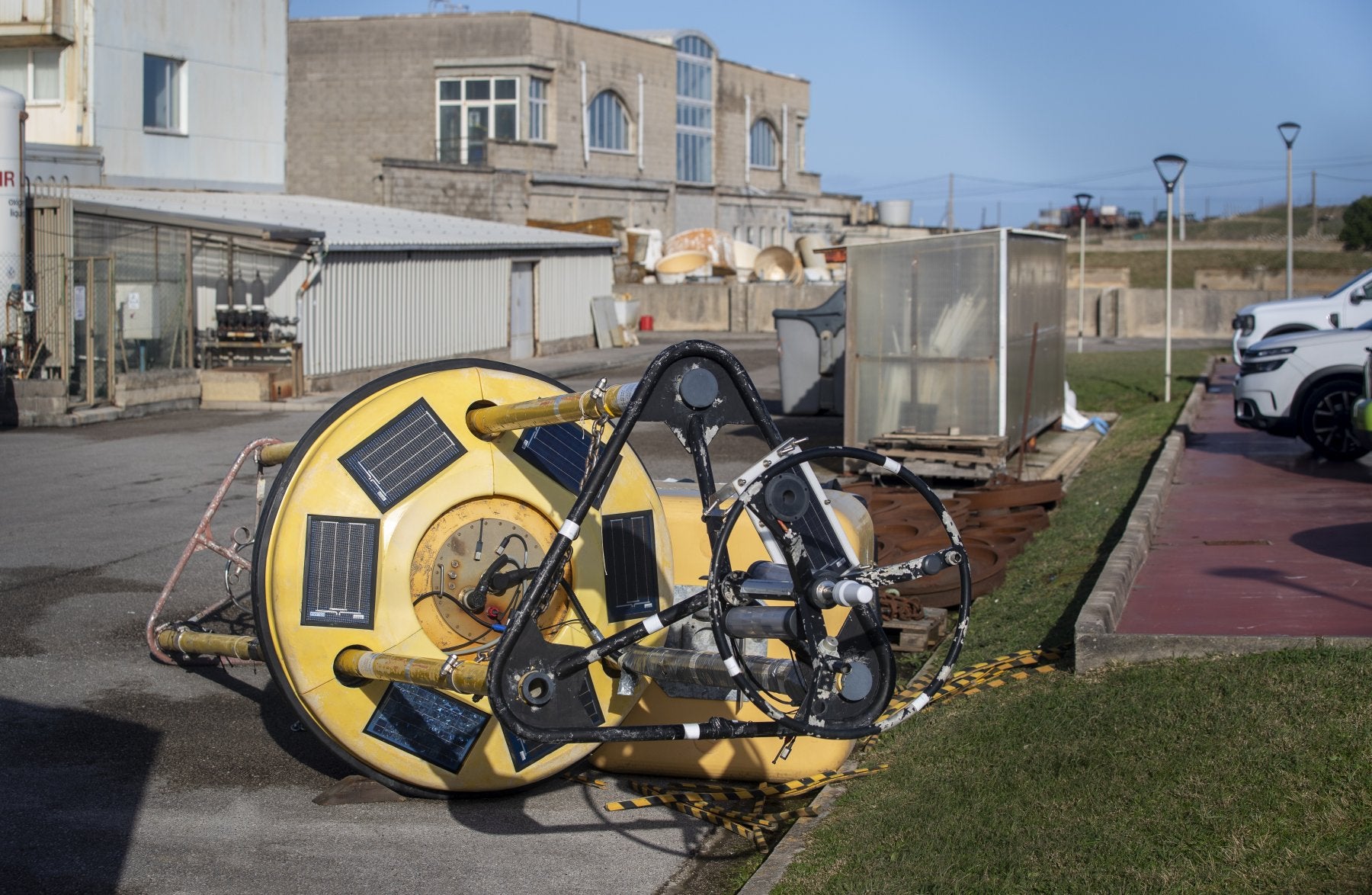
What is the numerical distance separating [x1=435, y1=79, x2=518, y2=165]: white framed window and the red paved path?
3911 cm

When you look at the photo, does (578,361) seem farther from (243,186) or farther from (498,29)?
(498,29)

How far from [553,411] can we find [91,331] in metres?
17.8

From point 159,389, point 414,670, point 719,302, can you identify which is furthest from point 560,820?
point 719,302

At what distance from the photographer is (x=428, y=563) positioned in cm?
584

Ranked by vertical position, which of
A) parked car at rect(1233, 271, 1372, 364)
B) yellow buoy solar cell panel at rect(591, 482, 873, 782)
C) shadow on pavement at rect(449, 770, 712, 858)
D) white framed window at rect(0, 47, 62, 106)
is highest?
white framed window at rect(0, 47, 62, 106)

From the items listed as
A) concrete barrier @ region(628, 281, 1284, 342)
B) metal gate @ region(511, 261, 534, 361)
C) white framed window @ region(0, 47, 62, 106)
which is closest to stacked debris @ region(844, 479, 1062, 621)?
metal gate @ region(511, 261, 534, 361)

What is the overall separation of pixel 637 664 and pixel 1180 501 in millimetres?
8829

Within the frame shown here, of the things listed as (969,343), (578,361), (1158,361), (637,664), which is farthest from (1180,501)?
(578,361)

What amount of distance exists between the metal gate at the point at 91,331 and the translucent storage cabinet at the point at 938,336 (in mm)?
11980

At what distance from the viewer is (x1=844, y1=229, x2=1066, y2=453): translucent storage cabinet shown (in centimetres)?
1516

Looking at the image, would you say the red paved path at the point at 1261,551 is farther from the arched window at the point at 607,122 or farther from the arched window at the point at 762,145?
the arched window at the point at 762,145

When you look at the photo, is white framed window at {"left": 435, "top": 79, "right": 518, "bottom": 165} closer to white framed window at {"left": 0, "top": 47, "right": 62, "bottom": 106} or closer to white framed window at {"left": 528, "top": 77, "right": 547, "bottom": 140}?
white framed window at {"left": 528, "top": 77, "right": 547, "bottom": 140}

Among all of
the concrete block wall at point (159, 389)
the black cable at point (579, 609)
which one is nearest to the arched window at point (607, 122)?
the concrete block wall at point (159, 389)

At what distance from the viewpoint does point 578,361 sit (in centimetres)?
3228
